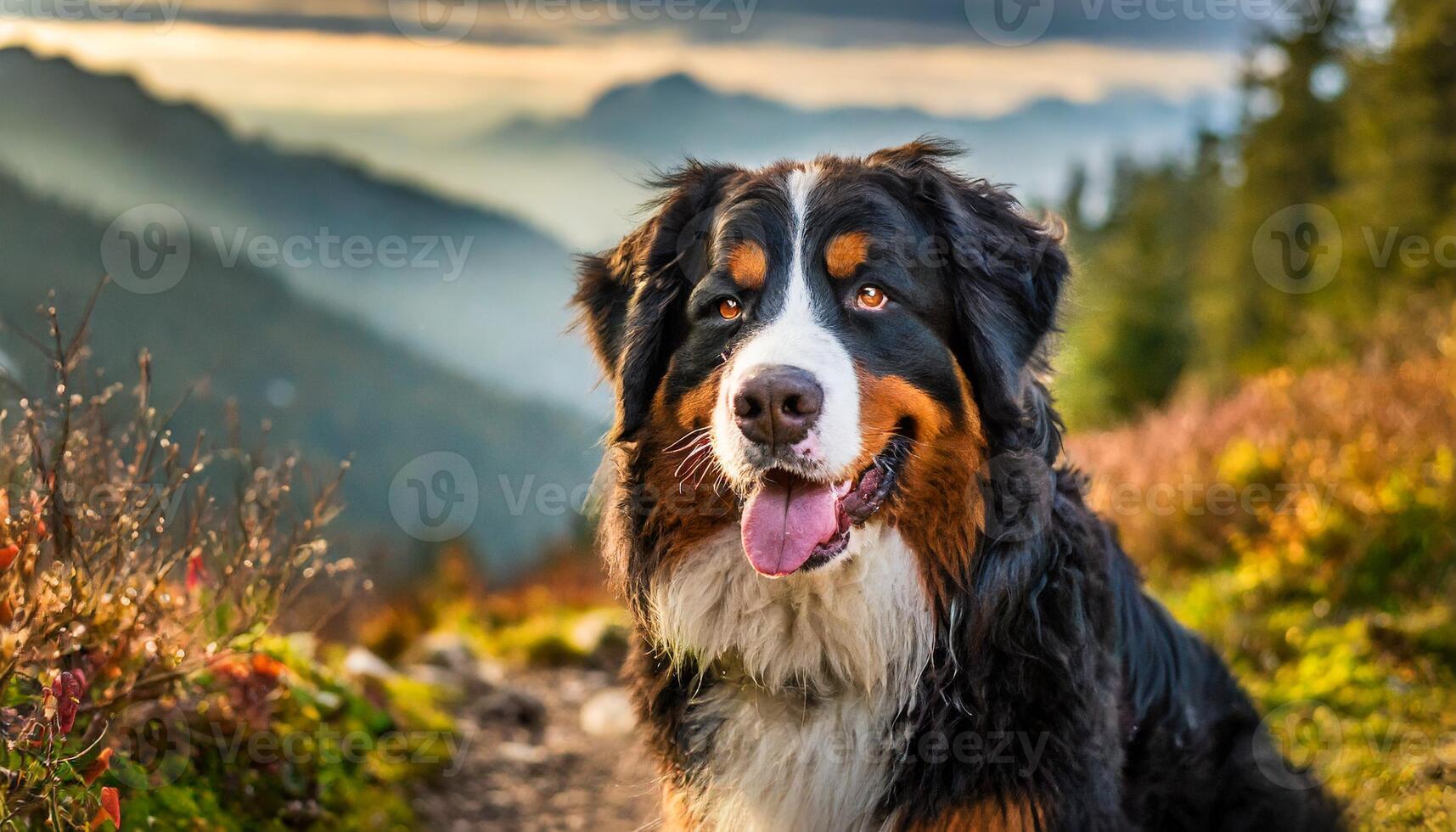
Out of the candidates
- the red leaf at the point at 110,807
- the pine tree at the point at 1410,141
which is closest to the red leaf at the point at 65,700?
the red leaf at the point at 110,807

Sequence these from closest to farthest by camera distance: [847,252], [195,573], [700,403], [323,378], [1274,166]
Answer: [847,252]
[700,403]
[195,573]
[1274,166]
[323,378]

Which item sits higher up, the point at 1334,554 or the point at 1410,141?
the point at 1410,141

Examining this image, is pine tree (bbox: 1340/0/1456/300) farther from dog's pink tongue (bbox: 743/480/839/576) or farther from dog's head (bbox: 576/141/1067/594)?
dog's pink tongue (bbox: 743/480/839/576)

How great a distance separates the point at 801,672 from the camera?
136 inches

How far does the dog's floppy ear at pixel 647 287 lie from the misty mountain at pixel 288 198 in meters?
18.9

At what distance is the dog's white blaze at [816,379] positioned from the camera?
3010 millimetres

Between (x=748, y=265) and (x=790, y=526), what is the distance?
2.72 ft

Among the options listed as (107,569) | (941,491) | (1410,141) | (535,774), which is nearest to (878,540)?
(941,491)

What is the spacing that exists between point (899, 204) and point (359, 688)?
3.91 metres

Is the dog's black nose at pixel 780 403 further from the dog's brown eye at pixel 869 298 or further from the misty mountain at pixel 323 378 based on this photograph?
the misty mountain at pixel 323 378

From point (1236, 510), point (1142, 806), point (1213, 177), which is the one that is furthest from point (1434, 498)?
point (1213, 177)

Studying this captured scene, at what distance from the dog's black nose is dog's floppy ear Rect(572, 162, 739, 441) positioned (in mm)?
669

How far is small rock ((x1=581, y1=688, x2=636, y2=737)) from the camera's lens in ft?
23.9

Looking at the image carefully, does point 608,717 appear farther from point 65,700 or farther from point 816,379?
point 816,379
